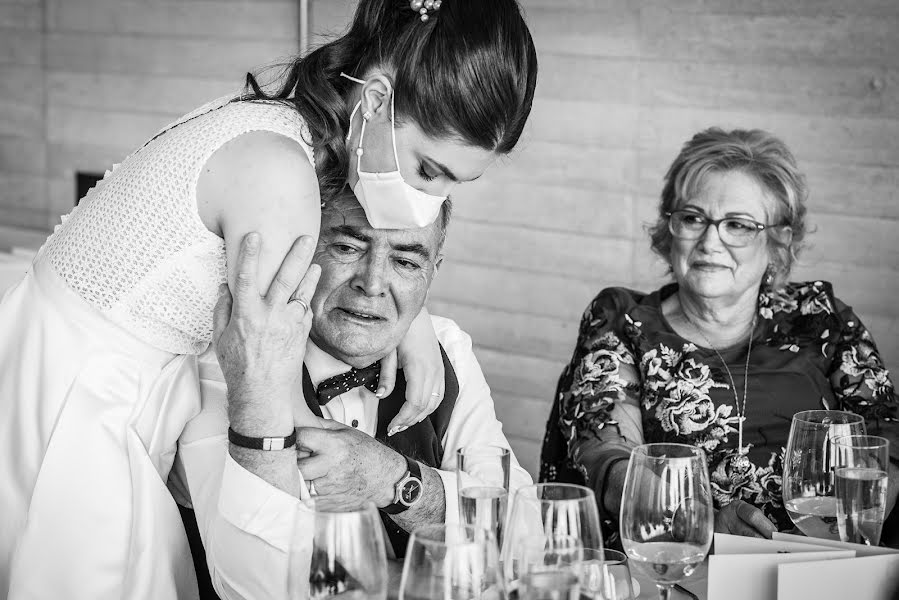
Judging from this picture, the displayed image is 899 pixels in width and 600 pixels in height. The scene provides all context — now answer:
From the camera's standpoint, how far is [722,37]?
12.5 feet

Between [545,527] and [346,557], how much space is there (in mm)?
217

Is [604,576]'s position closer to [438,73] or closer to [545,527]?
[545,527]

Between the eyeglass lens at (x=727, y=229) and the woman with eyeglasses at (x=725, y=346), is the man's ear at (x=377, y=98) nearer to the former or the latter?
the woman with eyeglasses at (x=725, y=346)

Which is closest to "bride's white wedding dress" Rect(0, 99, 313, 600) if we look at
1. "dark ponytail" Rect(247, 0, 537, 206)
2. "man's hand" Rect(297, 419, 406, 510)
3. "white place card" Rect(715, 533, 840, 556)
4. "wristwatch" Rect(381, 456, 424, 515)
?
"dark ponytail" Rect(247, 0, 537, 206)

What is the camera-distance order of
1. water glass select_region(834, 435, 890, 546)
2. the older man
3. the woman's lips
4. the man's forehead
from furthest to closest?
1. the woman's lips
2. the man's forehead
3. the older man
4. water glass select_region(834, 435, 890, 546)

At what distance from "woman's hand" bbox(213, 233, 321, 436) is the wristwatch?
0.31 meters

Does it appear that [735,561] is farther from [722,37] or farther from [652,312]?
[722,37]

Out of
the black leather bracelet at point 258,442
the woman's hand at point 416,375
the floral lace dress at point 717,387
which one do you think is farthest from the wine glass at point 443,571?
the floral lace dress at point 717,387

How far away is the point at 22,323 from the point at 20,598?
0.43m

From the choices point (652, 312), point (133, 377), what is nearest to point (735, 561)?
point (133, 377)

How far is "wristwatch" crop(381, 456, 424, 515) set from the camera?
176 centimetres

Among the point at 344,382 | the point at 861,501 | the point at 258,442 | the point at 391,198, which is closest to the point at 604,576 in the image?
the point at 861,501

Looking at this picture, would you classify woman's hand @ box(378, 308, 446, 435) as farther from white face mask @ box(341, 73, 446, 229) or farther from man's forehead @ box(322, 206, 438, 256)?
white face mask @ box(341, 73, 446, 229)

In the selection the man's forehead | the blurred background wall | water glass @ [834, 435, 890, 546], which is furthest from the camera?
the blurred background wall
